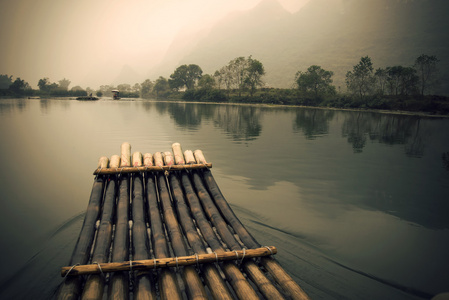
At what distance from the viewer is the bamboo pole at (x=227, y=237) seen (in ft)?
11.7

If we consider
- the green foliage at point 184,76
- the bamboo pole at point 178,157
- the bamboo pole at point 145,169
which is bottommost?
the bamboo pole at point 145,169

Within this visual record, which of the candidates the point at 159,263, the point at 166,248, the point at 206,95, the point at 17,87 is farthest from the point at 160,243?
the point at 17,87

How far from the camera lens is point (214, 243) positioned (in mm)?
4641

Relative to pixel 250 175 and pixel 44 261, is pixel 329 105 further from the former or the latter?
pixel 44 261

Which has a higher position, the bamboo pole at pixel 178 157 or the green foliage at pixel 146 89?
the green foliage at pixel 146 89

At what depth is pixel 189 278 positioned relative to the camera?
12.2 feet

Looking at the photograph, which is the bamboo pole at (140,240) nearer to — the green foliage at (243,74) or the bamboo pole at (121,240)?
the bamboo pole at (121,240)

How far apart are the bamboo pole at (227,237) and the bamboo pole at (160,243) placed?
112 centimetres

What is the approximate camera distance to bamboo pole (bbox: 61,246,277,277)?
3.62 m

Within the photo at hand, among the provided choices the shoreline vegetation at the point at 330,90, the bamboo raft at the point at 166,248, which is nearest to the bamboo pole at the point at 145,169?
the bamboo raft at the point at 166,248

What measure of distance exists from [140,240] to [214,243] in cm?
139

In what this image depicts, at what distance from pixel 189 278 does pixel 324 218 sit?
17.6 ft

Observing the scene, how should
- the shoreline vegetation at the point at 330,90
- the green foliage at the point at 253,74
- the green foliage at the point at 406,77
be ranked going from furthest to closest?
the green foliage at the point at 253,74, the green foliage at the point at 406,77, the shoreline vegetation at the point at 330,90

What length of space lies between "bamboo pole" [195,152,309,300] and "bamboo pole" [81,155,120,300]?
7.94 ft
